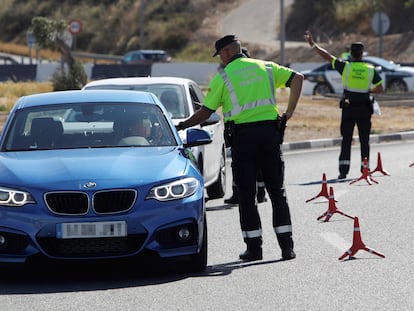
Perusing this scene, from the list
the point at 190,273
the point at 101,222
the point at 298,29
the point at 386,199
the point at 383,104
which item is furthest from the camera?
the point at 298,29

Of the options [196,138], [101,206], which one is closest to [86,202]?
[101,206]

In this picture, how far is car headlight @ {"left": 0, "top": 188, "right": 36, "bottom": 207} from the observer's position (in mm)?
8453

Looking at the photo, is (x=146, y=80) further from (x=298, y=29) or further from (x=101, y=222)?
(x=298, y=29)

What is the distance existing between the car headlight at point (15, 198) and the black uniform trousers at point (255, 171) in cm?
182

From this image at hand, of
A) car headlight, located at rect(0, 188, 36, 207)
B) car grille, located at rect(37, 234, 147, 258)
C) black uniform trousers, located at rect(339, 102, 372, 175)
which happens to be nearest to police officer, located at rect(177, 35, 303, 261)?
car grille, located at rect(37, 234, 147, 258)

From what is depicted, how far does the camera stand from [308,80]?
129 ft

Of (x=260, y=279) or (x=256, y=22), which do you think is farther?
(x=256, y=22)

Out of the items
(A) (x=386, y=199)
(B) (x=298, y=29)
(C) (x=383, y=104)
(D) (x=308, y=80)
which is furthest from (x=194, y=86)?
(B) (x=298, y=29)

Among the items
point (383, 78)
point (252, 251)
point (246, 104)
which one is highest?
point (246, 104)

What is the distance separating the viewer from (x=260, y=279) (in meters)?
8.60

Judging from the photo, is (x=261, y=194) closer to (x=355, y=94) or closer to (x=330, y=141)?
(x=355, y=94)

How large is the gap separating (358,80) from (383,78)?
2162 cm

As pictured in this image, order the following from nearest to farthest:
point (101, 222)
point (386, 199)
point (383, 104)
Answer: point (101, 222), point (386, 199), point (383, 104)

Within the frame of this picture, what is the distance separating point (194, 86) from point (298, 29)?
57.7 meters
